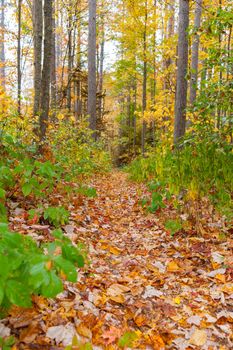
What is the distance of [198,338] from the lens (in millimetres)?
1897

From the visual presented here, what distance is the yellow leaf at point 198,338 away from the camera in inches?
73.3

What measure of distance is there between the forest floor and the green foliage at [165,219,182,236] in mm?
66

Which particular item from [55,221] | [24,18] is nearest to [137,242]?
[55,221]

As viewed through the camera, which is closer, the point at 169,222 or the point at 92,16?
the point at 169,222

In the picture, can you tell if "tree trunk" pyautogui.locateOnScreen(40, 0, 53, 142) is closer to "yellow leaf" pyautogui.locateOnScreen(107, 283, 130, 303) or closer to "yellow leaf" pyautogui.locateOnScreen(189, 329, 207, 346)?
"yellow leaf" pyautogui.locateOnScreen(107, 283, 130, 303)

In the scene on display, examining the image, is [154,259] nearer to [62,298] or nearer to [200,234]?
[200,234]

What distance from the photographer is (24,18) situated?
1611 cm

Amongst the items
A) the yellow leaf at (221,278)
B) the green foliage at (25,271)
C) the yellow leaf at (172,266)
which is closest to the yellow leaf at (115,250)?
the yellow leaf at (172,266)

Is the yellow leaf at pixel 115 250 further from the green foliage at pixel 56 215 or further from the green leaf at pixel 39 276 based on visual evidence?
the green leaf at pixel 39 276

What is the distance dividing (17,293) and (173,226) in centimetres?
260

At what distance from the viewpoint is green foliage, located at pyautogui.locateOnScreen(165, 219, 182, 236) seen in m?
3.52

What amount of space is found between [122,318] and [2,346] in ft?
2.73

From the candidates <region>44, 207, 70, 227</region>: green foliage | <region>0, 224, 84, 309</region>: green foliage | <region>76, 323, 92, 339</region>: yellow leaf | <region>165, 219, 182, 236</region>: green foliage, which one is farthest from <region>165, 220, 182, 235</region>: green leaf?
<region>0, 224, 84, 309</region>: green foliage

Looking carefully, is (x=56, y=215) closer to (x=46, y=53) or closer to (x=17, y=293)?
(x=17, y=293)
